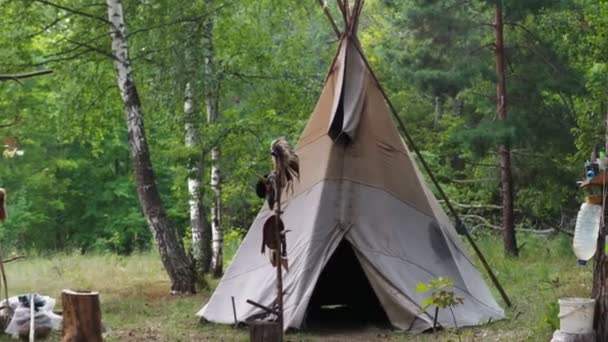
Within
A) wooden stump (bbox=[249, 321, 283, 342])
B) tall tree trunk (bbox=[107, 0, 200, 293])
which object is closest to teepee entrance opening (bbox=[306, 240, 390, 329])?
tall tree trunk (bbox=[107, 0, 200, 293])

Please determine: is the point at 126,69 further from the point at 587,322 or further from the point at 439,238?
the point at 587,322

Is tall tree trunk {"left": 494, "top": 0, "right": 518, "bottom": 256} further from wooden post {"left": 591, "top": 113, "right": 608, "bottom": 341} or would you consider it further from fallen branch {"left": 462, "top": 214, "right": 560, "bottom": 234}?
wooden post {"left": 591, "top": 113, "right": 608, "bottom": 341}

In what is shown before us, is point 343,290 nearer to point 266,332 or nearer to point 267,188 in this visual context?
point 267,188

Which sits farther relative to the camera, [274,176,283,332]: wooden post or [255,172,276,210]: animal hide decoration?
[255,172,276,210]: animal hide decoration

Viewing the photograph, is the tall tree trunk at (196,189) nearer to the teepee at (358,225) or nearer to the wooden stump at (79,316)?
the teepee at (358,225)

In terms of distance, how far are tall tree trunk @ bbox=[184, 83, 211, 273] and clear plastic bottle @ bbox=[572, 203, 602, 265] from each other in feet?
20.2

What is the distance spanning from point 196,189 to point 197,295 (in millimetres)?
1791

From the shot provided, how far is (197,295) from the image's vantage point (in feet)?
38.5

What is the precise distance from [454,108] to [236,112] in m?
13.2

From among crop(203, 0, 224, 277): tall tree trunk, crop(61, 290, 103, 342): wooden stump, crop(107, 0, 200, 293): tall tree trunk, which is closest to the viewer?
crop(61, 290, 103, 342): wooden stump

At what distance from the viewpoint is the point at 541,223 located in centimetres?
2064

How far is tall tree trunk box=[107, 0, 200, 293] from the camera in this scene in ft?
37.4

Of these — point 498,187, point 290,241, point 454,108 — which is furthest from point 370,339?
point 454,108

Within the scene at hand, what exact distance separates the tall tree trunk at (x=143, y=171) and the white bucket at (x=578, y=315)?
6.18m
